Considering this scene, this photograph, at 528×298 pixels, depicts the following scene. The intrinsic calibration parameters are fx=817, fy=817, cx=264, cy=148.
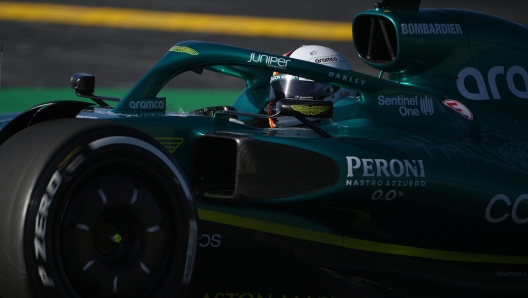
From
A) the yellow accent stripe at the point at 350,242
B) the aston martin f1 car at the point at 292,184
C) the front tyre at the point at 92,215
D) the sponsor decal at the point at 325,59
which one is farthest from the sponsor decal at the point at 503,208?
the sponsor decal at the point at 325,59

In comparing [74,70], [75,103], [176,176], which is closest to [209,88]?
[74,70]

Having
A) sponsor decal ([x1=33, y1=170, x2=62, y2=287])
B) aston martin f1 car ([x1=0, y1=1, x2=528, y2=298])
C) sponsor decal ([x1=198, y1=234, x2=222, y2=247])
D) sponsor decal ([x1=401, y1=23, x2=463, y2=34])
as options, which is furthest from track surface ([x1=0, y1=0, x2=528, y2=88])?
sponsor decal ([x1=33, y1=170, x2=62, y2=287])

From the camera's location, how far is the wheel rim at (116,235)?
2707 millimetres

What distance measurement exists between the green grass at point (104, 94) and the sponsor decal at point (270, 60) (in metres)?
4.63

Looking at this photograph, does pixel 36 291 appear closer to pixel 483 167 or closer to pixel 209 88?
pixel 483 167

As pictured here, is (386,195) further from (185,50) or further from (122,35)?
(122,35)

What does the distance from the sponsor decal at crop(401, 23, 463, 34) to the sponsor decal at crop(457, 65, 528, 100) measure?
0.26 meters

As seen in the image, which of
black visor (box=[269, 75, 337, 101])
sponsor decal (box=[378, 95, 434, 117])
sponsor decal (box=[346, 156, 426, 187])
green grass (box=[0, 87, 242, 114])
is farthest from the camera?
green grass (box=[0, 87, 242, 114])

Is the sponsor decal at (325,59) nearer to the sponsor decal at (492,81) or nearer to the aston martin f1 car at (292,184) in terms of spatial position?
the aston martin f1 car at (292,184)

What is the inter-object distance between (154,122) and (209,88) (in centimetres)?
617

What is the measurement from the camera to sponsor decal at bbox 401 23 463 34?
4891 millimetres

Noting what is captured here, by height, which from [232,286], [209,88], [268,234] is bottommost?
[232,286]

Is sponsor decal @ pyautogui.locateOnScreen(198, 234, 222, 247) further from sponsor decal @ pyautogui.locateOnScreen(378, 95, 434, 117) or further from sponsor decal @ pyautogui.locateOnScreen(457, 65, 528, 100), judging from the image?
sponsor decal @ pyautogui.locateOnScreen(457, 65, 528, 100)

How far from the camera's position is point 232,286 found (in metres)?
3.56
